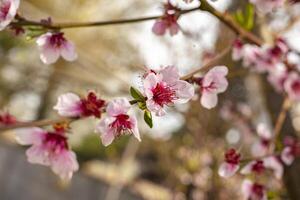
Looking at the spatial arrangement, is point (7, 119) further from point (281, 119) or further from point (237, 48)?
point (281, 119)

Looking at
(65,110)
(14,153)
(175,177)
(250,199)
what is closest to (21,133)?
(65,110)

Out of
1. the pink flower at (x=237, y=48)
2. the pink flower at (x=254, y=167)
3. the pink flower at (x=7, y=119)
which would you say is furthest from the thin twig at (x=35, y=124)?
the pink flower at (x=237, y=48)

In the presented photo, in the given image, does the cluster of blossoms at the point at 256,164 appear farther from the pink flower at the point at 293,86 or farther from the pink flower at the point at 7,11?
the pink flower at the point at 7,11

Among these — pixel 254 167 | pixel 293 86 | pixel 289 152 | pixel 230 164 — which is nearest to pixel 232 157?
pixel 230 164

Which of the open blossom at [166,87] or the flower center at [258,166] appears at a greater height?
the flower center at [258,166]

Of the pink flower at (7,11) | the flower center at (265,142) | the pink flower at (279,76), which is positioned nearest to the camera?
the pink flower at (7,11)
